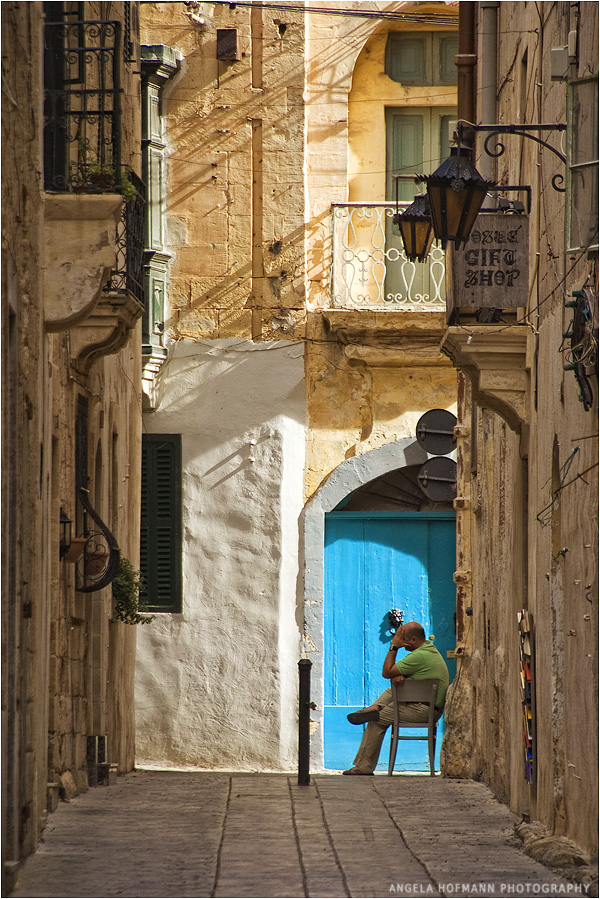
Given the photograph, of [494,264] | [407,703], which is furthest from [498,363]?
[407,703]

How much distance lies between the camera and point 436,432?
15680 mm

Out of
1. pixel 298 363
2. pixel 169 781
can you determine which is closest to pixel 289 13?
pixel 298 363

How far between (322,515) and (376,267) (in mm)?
2910

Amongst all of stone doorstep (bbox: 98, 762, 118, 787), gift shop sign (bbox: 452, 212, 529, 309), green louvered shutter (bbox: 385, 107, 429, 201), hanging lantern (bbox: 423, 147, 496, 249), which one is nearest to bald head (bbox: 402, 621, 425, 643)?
stone doorstep (bbox: 98, 762, 118, 787)

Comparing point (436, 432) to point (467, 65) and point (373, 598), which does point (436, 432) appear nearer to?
point (373, 598)

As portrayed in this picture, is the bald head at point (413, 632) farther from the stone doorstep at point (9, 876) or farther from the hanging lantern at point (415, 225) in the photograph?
the stone doorstep at point (9, 876)

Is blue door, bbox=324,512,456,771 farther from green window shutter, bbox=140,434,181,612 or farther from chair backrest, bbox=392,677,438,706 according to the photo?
chair backrest, bbox=392,677,438,706

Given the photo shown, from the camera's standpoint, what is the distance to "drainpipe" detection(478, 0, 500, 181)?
12.6m

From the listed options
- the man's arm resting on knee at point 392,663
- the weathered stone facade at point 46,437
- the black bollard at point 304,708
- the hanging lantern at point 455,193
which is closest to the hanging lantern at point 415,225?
the weathered stone facade at point 46,437

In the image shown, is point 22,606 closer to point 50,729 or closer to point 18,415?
point 18,415

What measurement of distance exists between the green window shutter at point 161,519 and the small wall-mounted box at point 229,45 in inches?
171

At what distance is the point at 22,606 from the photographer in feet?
24.4

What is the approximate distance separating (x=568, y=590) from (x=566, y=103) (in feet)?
8.78

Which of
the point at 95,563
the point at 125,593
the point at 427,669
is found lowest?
the point at 427,669
